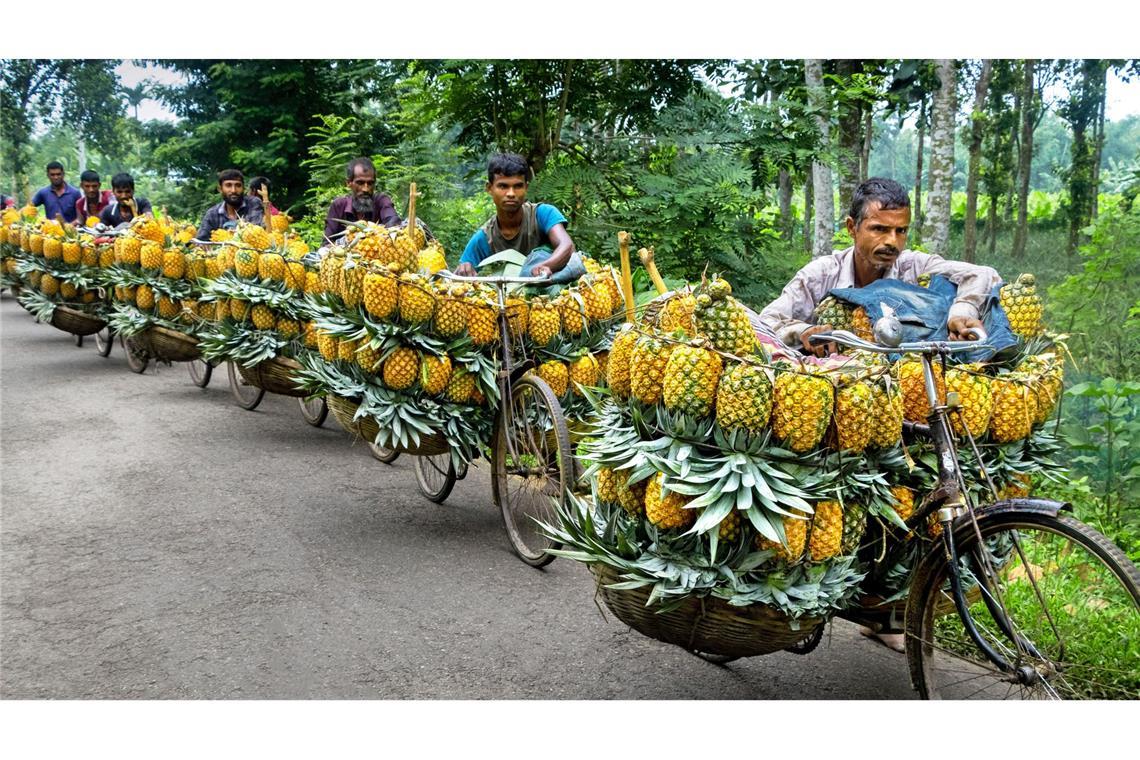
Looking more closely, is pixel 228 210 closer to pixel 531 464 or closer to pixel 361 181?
pixel 361 181

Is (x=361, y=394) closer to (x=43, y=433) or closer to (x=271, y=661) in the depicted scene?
(x=271, y=661)

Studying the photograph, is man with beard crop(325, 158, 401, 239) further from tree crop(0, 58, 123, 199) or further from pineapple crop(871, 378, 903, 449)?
pineapple crop(871, 378, 903, 449)

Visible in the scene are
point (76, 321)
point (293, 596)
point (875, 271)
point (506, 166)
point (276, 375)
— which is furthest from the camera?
point (76, 321)

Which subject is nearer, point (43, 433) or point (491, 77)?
point (43, 433)

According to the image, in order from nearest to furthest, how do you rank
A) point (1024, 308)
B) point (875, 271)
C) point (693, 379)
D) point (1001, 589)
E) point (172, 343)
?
1. point (1001, 589)
2. point (693, 379)
3. point (1024, 308)
4. point (875, 271)
5. point (172, 343)

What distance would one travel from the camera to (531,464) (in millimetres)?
5574

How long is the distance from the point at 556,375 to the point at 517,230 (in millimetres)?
1369

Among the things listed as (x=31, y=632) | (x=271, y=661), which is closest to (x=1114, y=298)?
(x=271, y=661)

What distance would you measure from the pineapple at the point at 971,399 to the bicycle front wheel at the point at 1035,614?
1.33 feet

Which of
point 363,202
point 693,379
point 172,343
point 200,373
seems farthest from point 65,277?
point 693,379

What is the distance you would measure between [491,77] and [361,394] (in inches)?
241

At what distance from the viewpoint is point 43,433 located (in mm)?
8320

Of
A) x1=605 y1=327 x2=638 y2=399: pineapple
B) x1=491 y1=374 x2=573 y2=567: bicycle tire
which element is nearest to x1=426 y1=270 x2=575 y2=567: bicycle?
x1=491 y1=374 x2=573 y2=567: bicycle tire

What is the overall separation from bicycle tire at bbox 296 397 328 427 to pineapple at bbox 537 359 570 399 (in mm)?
3805
